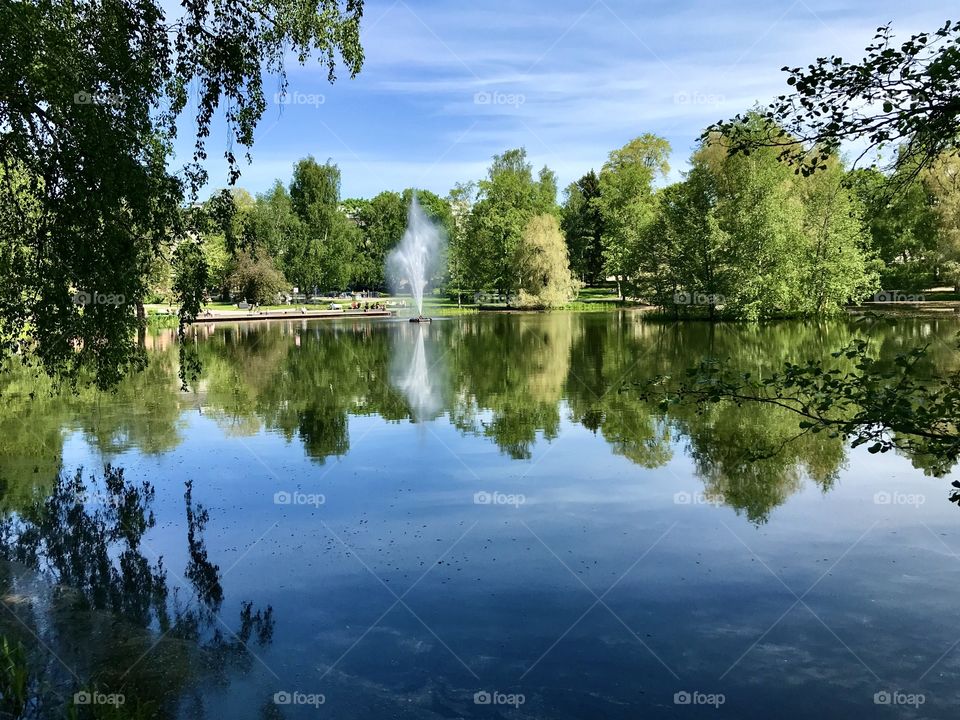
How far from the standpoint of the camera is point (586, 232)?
96.3 m

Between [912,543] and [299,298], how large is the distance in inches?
3648

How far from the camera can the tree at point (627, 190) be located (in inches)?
3071

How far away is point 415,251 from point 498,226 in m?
10.8

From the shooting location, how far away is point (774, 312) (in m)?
56.9

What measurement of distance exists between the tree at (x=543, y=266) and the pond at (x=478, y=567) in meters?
58.6

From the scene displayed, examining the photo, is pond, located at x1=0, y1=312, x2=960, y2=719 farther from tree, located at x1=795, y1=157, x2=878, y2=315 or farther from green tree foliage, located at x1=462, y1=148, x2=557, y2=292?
green tree foliage, located at x1=462, y1=148, x2=557, y2=292

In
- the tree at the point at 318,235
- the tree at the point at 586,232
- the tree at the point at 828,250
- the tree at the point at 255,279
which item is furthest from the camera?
the tree at the point at 586,232

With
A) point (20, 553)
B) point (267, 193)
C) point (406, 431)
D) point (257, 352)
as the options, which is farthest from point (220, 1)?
point (267, 193)

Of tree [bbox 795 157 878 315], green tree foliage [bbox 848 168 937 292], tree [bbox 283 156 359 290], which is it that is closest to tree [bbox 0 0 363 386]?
tree [bbox 795 157 878 315]

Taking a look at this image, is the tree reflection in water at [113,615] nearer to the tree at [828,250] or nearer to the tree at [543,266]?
the tree at [828,250]

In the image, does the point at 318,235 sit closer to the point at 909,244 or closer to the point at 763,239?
the point at 763,239

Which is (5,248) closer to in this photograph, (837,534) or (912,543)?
(837,534)

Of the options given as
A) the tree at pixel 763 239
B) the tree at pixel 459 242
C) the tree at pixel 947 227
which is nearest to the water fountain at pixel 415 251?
the tree at pixel 459 242

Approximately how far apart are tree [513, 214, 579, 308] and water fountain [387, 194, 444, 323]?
10.9 metres
